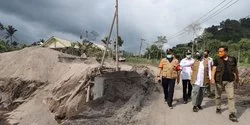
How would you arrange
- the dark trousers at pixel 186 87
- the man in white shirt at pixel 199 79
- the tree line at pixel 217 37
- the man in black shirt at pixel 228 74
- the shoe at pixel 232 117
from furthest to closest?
1. the tree line at pixel 217 37
2. the dark trousers at pixel 186 87
3. the man in white shirt at pixel 199 79
4. the shoe at pixel 232 117
5. the man in black shirt at pixel 228 74

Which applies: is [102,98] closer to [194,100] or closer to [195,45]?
[194,100]

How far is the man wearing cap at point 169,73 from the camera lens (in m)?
12.4

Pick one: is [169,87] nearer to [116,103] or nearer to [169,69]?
[169,69]

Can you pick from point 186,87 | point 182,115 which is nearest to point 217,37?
point 186,87

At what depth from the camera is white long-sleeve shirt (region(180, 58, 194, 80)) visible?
43.7 feet

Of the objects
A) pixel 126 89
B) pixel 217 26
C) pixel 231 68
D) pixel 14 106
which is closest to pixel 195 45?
pixel 217 26

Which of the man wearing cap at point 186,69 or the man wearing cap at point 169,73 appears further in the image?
the man wearing cap at point 186,69

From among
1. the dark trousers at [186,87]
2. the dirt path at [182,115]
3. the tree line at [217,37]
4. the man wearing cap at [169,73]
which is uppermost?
the tree line at [217,37]

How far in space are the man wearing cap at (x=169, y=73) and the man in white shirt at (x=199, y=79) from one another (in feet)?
2.01

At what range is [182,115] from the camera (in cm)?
1148

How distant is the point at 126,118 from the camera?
11062 mm

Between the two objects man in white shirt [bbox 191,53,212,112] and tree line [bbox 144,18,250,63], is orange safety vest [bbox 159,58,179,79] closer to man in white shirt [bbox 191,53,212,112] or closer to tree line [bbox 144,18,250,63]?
man in white shirt [bbox 191,53,212,112]

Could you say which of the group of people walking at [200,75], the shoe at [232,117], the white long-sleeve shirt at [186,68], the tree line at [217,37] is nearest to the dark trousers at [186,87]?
the group of people walking at [200,75]

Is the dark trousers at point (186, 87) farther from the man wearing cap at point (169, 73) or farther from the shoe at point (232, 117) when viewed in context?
the shoe at point (232, 117)
